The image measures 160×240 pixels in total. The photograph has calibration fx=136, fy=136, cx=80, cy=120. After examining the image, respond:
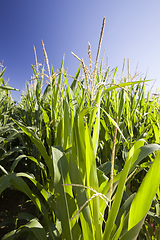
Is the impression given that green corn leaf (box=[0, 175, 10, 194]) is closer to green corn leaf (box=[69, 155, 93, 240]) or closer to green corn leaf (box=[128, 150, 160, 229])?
green corn leaf (box=[69, 155, 93, 240])

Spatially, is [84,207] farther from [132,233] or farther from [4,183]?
[4,183]

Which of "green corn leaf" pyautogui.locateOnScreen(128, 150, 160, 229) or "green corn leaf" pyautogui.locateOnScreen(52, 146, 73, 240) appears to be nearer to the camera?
"green corn leaf" pyautogui.locateOnScreen(128, 150, 160, 229)

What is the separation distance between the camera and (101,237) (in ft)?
1.19

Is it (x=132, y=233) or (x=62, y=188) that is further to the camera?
(x=62, y=188)

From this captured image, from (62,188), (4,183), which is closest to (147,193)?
(62,188)

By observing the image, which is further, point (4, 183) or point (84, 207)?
point (4, 183)

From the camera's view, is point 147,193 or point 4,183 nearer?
point 147,193

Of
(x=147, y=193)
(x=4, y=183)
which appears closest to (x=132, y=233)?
(x=147, y=193)

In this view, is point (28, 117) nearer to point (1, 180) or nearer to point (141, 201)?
point (1, 180)

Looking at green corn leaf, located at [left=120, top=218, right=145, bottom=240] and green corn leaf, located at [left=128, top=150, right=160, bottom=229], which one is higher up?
green corn leaf, located at [left=128, top=150, right=160, bottom=229]

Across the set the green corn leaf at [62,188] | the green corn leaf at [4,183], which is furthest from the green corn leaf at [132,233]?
the green corn leaf at [4,183]

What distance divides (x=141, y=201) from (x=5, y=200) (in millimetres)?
1481

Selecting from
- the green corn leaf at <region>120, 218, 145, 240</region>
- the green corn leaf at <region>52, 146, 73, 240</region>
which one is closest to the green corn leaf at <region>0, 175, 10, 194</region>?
the green corn leaf at <region>52, 146, 73, 240</region>

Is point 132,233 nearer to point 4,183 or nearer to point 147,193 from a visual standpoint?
point 147,193
